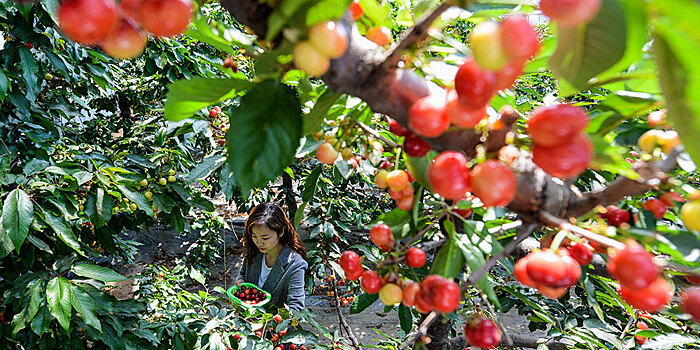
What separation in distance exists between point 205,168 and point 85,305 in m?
0.70

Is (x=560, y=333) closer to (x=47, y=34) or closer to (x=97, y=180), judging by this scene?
(x=97, y=180)

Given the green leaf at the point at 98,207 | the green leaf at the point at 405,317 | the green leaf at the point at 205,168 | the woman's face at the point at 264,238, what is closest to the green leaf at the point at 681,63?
the green leaf at the point at 405,317

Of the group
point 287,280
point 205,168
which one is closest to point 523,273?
point 205,168

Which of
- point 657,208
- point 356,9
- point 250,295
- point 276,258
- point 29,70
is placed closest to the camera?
point 356,9

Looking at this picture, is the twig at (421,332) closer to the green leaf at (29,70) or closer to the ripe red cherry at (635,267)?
the ripe red cherry at (635,267)

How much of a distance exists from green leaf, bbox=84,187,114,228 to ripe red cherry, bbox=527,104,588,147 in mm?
1729

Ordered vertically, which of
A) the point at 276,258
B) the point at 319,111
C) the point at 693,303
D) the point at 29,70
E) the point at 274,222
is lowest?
the point at 276,258

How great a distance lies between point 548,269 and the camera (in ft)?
1.39

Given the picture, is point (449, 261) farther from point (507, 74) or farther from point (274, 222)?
point (274, 222)

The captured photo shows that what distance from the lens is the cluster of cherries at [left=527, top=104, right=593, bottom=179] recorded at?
35 cm

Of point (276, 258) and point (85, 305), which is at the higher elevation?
point (85, 305)

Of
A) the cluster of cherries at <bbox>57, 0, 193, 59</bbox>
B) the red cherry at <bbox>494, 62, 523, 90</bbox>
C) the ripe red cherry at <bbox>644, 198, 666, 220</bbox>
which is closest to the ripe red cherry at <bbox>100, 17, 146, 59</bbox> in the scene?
the cluster of cherries at <bbox>57, 0, 193, 59</bbox>

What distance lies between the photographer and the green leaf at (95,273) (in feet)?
5.39

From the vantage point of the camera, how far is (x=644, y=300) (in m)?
0.41
